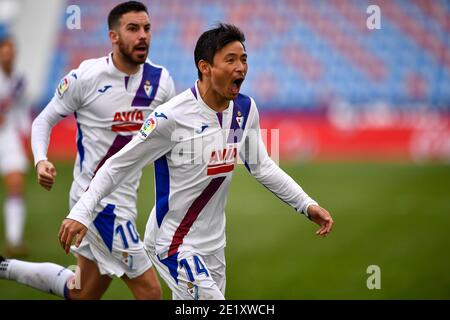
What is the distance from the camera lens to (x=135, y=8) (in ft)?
20.3

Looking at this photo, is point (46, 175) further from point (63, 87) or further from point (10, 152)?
point (10, 152)

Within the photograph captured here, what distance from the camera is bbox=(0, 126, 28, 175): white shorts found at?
11117 mm

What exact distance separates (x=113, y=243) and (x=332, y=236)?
20.9ft

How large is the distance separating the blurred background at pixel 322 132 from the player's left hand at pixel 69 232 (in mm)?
2683

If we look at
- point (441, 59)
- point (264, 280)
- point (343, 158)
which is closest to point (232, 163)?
point (264, 280)

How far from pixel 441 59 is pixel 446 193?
37.1 feet

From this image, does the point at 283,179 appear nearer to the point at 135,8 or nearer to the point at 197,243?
the point at 197,243

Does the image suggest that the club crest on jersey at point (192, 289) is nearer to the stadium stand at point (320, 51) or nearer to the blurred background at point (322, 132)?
the blurred background at point (322, 132)

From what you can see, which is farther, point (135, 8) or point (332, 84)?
point (332, 84)

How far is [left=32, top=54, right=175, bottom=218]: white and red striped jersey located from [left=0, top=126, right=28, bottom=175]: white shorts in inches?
197

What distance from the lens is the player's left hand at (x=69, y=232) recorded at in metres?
4.91

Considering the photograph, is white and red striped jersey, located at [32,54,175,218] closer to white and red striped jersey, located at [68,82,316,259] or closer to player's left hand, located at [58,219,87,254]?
white and red striped jersey, located at [68,82,316,259]

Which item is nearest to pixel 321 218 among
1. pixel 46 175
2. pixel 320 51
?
pixel 46 175

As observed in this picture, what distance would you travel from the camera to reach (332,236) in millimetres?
12195
